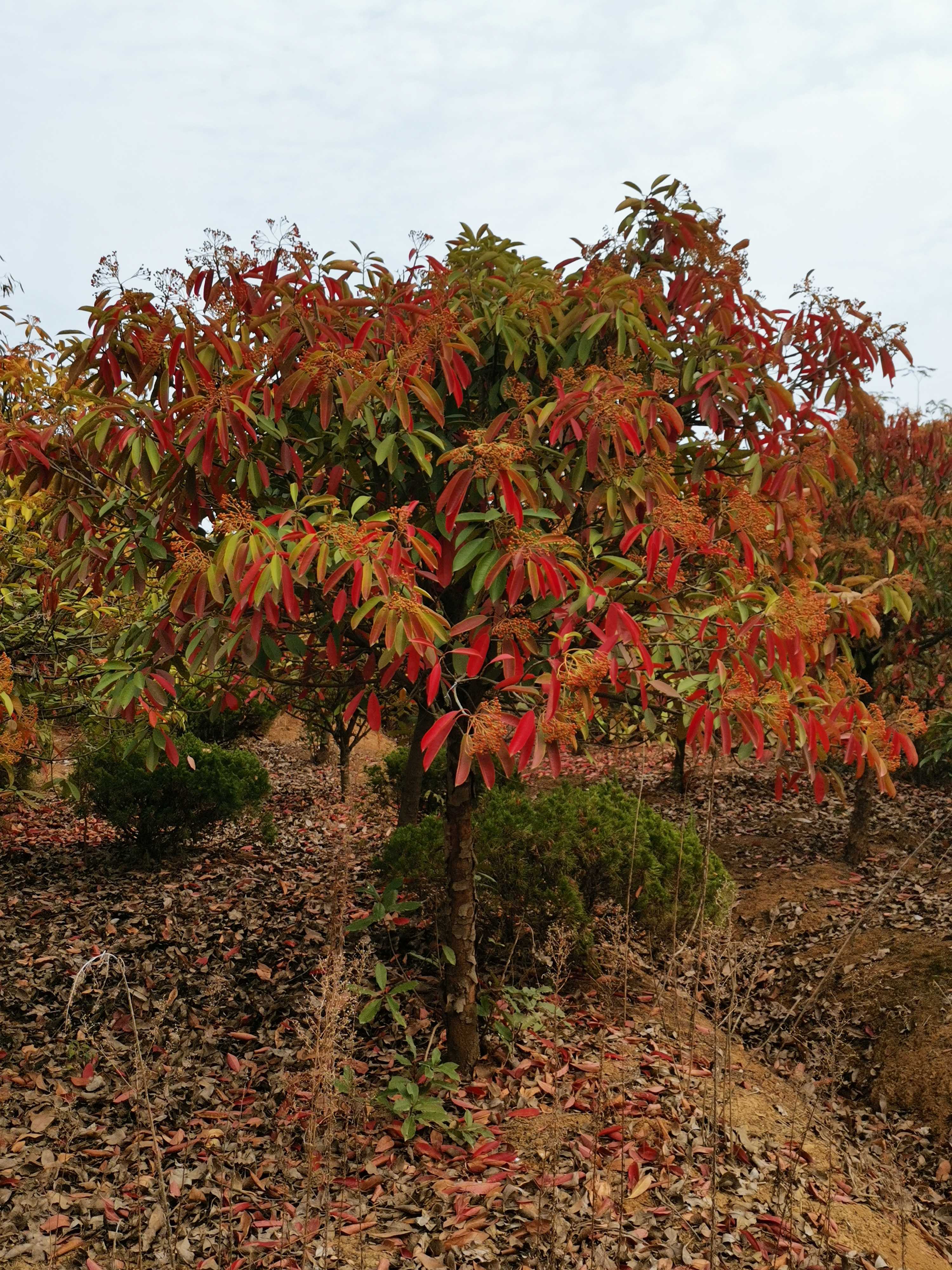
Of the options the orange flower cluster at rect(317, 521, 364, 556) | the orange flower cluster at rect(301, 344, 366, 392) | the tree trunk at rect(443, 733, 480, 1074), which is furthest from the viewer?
the tree trunk at rect(443, 733, 480, 1074)

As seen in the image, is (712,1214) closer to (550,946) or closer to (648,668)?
(550,946)

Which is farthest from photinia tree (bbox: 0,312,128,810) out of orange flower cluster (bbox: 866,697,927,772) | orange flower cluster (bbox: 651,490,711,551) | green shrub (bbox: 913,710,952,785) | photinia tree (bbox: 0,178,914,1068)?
green shrub (bbox: 913,710,952,785)

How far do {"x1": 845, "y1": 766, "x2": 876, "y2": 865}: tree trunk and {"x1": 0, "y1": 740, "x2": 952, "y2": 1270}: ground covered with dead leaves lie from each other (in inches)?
39.5

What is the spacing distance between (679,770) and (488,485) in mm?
7038

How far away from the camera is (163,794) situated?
5.95 meters

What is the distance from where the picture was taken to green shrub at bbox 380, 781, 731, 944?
13.0 feet

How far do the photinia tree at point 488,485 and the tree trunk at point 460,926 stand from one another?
0.09 feet

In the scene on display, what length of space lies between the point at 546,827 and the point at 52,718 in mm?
2672

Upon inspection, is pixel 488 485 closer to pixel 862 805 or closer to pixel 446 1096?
pixel 446 1096

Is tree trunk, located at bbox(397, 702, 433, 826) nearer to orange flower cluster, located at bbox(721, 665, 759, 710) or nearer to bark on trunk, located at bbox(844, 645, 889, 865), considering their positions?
orange flower cluster, located at bbox(721, 665, 759, 710)

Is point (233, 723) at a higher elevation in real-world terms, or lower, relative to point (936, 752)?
higher

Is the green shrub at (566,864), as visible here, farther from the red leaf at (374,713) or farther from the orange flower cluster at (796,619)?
the orange flower cluster at (796,619)

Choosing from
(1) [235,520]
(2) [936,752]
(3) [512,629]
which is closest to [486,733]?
(3) [512,629]

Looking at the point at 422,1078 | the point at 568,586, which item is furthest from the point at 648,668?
the point at 422,1078
